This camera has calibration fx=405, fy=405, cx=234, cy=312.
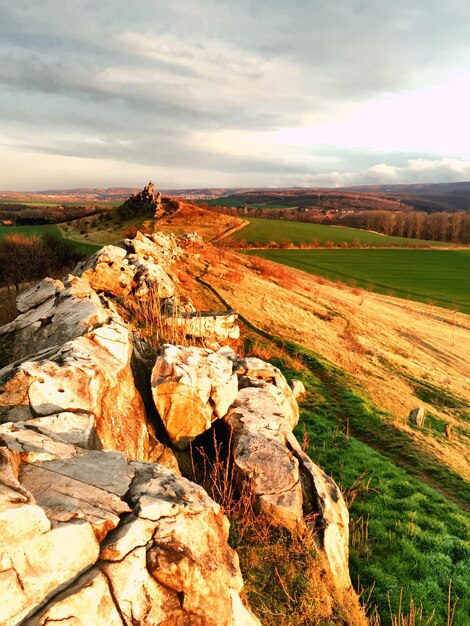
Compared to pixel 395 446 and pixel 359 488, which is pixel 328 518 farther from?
pixel 395 446

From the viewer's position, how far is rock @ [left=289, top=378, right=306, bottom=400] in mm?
16209

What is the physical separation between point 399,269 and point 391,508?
65226 mm

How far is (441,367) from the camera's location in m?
27.9

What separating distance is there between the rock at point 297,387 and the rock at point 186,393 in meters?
6.88

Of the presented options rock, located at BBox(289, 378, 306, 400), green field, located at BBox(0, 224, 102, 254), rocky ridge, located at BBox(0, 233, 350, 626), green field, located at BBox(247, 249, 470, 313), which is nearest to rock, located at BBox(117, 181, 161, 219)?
green field, located at BBox(0, 224, 102, 254)

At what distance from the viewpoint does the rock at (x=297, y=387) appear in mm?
16209

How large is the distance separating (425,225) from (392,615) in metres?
133

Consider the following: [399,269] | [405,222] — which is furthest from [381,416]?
[405,222]

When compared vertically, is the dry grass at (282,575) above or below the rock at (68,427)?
below

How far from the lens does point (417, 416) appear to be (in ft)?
55.7

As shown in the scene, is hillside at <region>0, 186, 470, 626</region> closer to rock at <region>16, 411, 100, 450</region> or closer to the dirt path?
the dirt path

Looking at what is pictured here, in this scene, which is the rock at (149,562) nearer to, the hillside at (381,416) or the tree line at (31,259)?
the hillside at (381,416)

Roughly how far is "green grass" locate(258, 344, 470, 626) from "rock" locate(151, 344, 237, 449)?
426 cm

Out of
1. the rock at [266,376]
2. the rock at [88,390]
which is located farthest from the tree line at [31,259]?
A: the rock at [88,390]
